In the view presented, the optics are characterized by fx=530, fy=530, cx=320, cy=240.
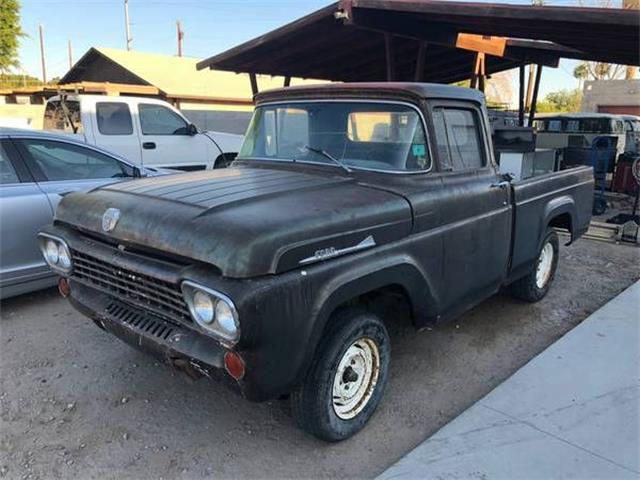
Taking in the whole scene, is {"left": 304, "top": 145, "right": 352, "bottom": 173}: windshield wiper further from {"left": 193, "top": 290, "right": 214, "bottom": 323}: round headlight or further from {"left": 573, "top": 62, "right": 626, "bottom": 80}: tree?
{"left": 573, "top": 62, "right": 626, "bottom": 80}: tree

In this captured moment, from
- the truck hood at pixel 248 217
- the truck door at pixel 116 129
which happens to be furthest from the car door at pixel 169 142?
the truck hood at pixel 248 217

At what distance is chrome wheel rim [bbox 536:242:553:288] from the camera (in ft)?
16.7

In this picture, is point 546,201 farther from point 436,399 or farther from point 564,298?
point 436,399

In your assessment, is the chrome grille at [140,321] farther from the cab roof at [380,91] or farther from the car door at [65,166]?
the car door at [65,166]

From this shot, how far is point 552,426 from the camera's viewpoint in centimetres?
310

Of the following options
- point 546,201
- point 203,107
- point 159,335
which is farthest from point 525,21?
point 203,107

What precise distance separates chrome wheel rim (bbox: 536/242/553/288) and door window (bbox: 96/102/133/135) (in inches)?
269

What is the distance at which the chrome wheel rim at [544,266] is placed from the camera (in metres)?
5.09

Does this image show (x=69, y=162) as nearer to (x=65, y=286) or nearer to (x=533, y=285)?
(x=65, y=286)

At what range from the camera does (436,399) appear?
3.52 metres

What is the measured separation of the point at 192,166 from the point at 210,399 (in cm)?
674

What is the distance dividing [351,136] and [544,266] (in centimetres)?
272

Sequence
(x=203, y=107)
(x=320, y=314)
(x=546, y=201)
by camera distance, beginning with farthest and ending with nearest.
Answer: (x=203, y=107) → (x=546, y=201) → (x=320, y=314)

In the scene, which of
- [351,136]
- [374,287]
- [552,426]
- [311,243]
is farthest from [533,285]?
[311,243]
